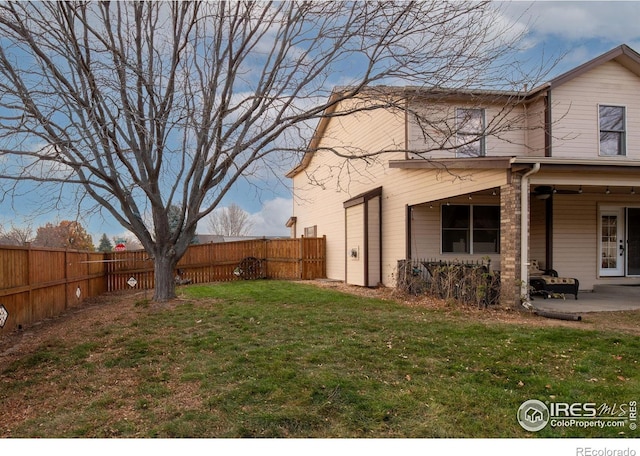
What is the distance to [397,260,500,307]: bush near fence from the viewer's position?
8602 millimetres

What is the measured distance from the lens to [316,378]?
4.39m

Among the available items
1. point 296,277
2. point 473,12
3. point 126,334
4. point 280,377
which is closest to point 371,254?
point 296,277

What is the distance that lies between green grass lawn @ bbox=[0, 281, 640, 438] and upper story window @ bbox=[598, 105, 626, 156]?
7.69 metres

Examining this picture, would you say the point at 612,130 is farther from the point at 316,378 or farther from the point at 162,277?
the point at 162,277

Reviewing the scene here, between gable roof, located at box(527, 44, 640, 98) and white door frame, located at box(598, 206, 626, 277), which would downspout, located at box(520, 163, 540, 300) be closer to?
gable roof, located at box(527, 44, 640, 98)

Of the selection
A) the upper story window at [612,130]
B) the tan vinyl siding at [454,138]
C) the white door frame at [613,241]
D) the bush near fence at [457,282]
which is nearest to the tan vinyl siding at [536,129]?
the tan vinyl siding at [454,138]

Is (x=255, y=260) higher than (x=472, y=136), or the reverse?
(x=472, y=136)

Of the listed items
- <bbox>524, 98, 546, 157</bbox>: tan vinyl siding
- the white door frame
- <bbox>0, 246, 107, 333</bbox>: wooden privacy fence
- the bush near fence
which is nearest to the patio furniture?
the bush near fence

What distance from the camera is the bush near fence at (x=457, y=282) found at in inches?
339

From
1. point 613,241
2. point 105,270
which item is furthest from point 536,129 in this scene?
point 105,270

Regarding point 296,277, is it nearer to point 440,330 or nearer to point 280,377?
point 440,330

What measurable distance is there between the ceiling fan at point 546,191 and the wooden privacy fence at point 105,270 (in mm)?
8902

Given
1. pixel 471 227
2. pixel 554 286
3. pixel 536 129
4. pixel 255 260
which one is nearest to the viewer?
pixel 554 286

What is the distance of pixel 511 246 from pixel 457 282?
4.84 feet
